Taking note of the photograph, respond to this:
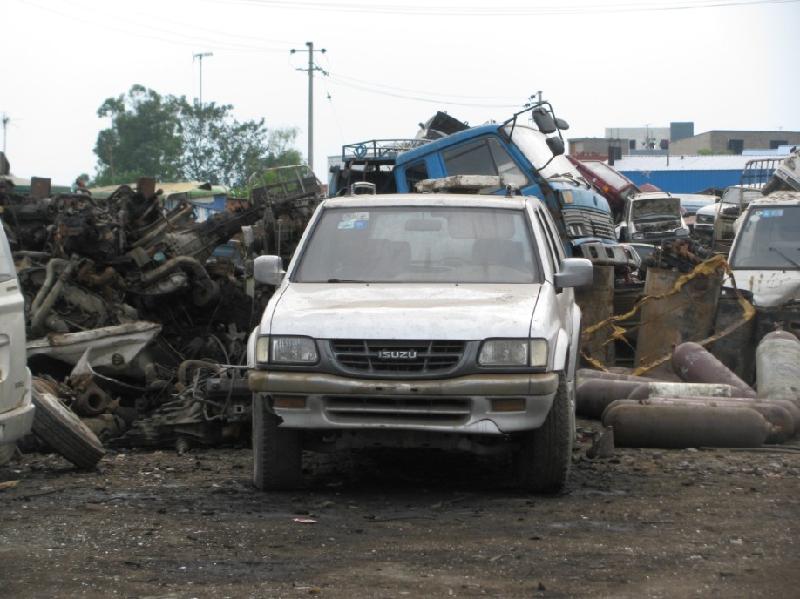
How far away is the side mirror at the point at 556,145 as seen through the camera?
16.8 meters

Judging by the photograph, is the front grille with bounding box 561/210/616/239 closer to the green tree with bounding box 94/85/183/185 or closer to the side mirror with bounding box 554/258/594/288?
the side mirror with bounding box 554/258/594/288

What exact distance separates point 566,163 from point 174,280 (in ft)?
24.9

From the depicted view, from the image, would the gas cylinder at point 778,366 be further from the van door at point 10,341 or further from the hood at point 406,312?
the van door at point 10,341

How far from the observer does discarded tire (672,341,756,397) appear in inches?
468

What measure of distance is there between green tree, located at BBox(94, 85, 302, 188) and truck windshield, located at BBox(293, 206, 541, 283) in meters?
79.6

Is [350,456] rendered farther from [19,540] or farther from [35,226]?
[35,226]

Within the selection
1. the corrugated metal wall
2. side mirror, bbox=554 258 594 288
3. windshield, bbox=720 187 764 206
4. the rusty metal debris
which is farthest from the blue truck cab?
the corrugated metal wall

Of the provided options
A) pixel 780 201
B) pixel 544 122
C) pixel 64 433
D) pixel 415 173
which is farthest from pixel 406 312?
pixel 415 173

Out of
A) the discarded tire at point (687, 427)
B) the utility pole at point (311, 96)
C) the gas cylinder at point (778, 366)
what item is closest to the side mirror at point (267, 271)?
the discarded tire at point (687, 427)

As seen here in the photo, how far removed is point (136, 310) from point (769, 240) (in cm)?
726

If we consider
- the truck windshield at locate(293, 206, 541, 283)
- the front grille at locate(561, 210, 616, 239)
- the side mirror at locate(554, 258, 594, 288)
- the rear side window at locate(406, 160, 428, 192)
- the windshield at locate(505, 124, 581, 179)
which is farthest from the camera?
the rear side window at locate(406, 160, 428, 192)

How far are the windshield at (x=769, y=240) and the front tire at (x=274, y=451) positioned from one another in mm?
8295

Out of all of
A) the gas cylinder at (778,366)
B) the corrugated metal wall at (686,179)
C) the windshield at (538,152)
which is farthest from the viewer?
the corrugated metal wall at (686,179)

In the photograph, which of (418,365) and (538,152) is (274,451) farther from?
(538,152)
